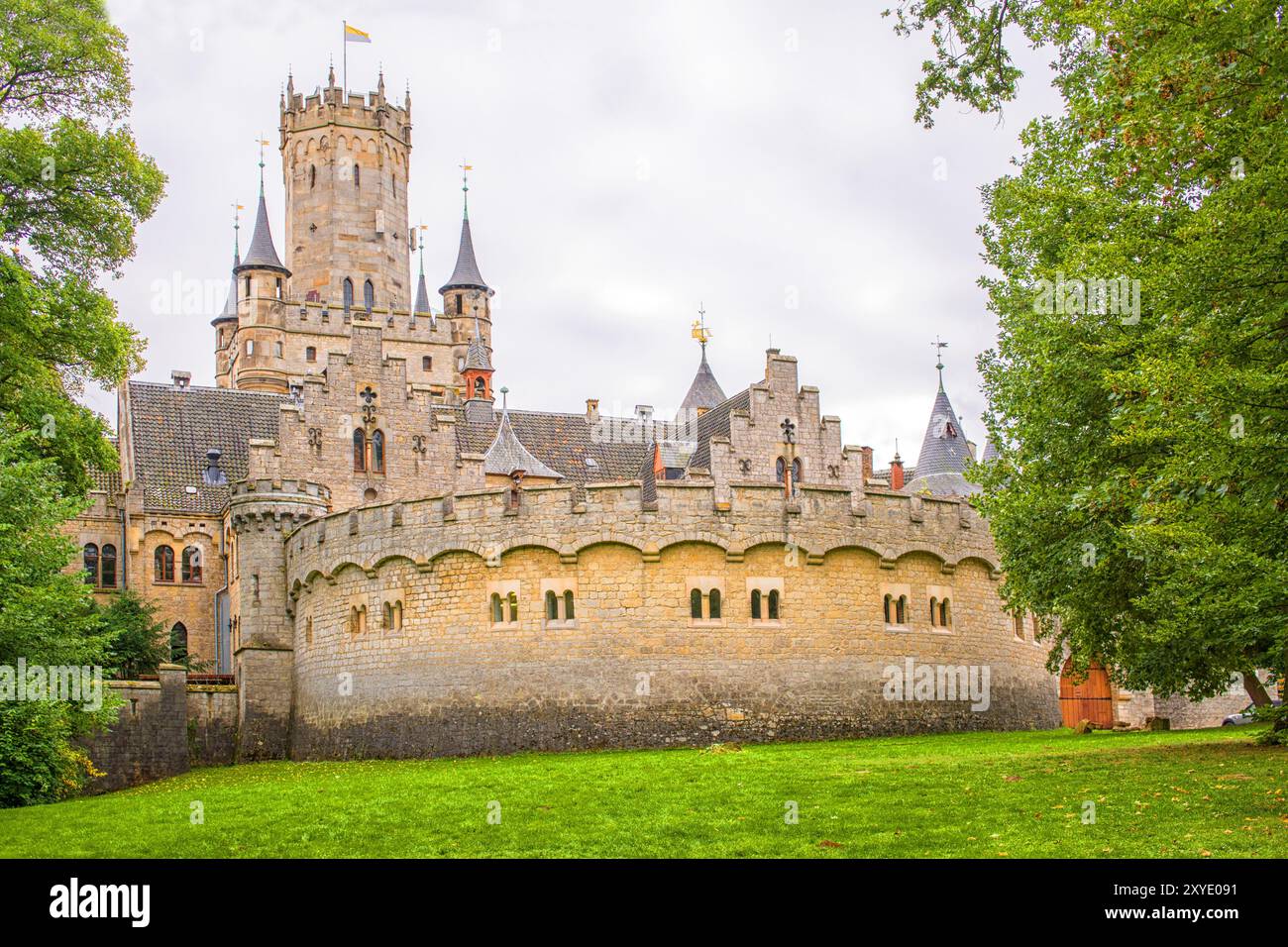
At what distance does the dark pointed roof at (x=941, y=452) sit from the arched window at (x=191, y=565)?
25.4 meters

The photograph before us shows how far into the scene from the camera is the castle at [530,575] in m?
35.8

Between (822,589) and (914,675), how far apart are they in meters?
3.23

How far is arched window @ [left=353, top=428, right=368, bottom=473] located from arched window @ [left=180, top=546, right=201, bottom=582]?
6.44 metres

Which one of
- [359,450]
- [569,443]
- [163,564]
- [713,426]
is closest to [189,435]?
[163,564]

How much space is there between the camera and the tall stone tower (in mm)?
75438

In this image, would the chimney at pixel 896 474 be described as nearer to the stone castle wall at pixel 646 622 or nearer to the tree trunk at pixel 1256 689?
the stone castle wall at pixel 646 622

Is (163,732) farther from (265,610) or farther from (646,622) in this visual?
(646,622)

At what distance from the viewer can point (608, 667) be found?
3550cm

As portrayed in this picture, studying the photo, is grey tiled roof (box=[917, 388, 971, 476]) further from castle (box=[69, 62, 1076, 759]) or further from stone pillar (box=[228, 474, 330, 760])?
stone pillar (box=[228, 474, 330, 760])

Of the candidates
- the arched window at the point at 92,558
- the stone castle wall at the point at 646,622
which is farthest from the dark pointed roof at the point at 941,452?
the arched window at the point at 92,558

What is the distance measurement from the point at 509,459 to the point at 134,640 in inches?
538

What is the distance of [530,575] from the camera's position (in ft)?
119

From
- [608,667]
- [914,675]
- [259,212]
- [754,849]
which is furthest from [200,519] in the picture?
[754,849]

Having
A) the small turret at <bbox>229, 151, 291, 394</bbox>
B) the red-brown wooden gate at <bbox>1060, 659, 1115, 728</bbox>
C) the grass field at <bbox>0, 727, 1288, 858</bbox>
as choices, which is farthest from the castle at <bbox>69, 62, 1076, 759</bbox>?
the small turret at <bbox>229, 151, 291, 394</bbox>
